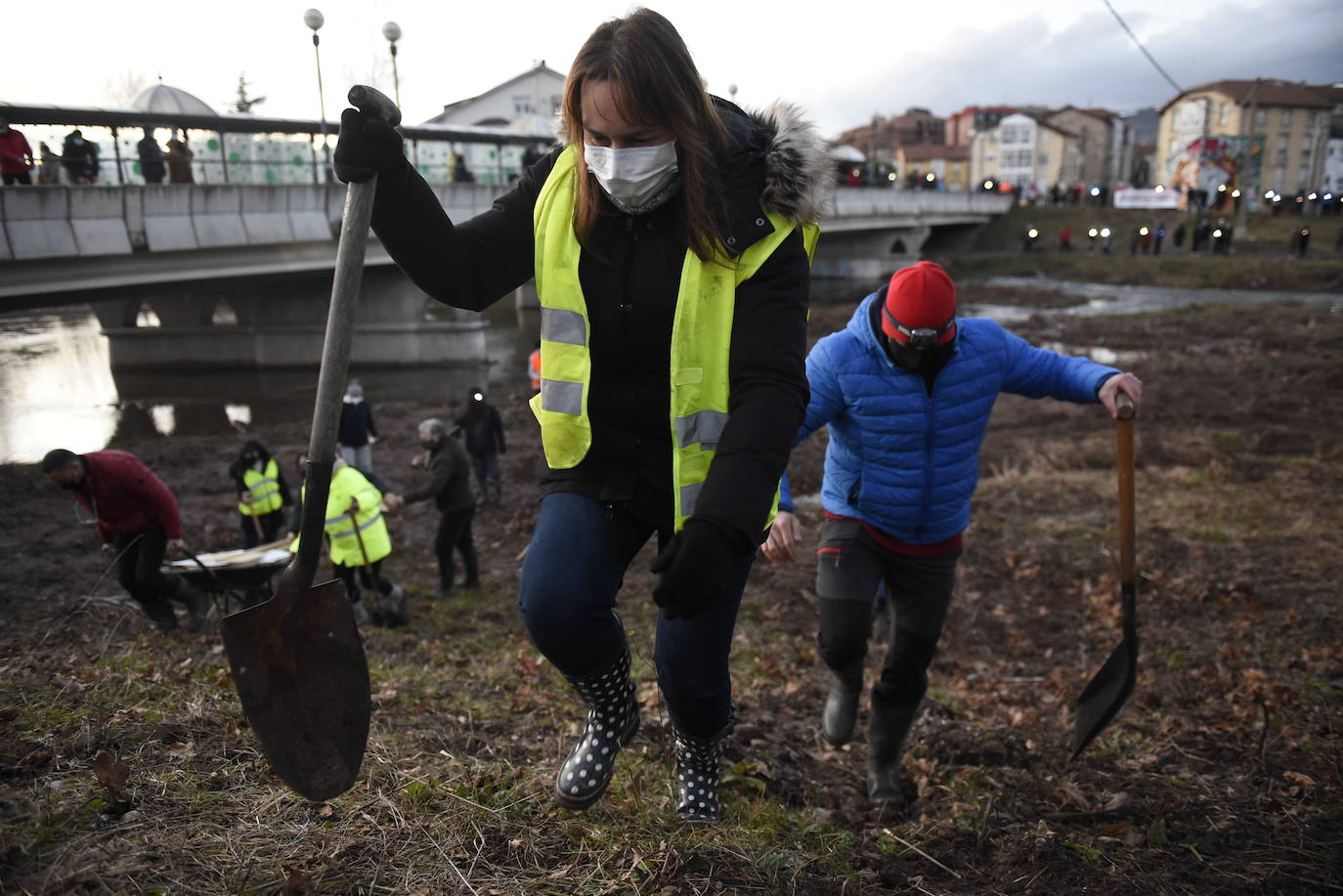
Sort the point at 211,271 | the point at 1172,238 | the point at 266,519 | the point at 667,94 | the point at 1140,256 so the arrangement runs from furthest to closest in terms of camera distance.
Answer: the point at 1172,238 < the point at 1140,256 < the point at 211,271 < the point at 266,519 < the point at 667,94

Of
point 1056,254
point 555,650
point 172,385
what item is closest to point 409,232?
point 555,650

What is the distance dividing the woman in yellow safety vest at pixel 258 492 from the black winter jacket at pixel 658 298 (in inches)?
316

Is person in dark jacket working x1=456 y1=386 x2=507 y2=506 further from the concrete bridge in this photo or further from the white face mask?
the white face mask

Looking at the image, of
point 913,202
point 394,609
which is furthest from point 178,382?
point 913,202

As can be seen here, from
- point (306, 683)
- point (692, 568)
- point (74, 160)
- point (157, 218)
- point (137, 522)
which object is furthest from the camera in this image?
point (157, 218)

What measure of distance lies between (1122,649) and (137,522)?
7283 millimetres

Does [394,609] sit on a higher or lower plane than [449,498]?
lower

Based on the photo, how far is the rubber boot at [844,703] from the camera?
4.46 m

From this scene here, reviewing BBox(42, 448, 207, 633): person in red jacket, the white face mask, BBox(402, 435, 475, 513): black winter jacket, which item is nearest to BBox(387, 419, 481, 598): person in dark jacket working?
BBox(402, 435, 475, 513): black winter jacket

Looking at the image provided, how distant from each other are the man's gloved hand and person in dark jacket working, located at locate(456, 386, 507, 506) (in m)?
9.65

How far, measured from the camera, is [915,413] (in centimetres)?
411

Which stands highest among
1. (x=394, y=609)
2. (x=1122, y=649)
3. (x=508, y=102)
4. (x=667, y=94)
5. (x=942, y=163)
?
(x=508, y=102)

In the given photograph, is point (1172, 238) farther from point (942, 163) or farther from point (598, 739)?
point (598, 739)

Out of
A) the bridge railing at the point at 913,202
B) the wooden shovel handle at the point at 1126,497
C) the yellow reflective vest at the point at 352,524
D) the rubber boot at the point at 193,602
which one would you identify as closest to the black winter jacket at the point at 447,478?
the yellow reflective vest at the point at 352,524
